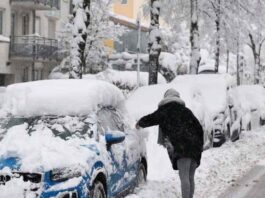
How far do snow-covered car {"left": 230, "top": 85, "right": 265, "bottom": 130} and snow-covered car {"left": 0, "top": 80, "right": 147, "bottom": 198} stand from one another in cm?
1030

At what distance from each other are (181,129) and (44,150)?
1.83 metres

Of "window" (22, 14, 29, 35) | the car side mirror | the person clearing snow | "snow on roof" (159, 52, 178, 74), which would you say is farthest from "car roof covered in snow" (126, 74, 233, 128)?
"snow on roof" (159, 52, 178, 74)

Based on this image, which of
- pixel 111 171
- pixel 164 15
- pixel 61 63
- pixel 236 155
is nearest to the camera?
pixel 111 171

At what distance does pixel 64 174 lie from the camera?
729cm

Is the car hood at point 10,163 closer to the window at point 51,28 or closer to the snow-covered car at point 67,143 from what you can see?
the snow-covered car at point 67,143

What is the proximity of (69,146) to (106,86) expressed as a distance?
1852 mm

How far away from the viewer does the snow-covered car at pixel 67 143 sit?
7156mm

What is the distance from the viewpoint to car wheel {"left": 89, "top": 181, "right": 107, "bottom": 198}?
7.74m

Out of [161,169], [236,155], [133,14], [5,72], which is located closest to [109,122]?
[161,169]

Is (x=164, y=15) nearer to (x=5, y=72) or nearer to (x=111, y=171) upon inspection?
(x=5, y=72)

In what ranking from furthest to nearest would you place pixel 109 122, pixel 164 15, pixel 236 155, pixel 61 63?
pixel 61 63 → pixel 164 15 → pixel 236 155 → pixel 109 122

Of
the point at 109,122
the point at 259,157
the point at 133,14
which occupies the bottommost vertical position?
the point at 259,157

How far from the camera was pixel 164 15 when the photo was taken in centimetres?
3184

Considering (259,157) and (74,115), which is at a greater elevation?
(74,115)
